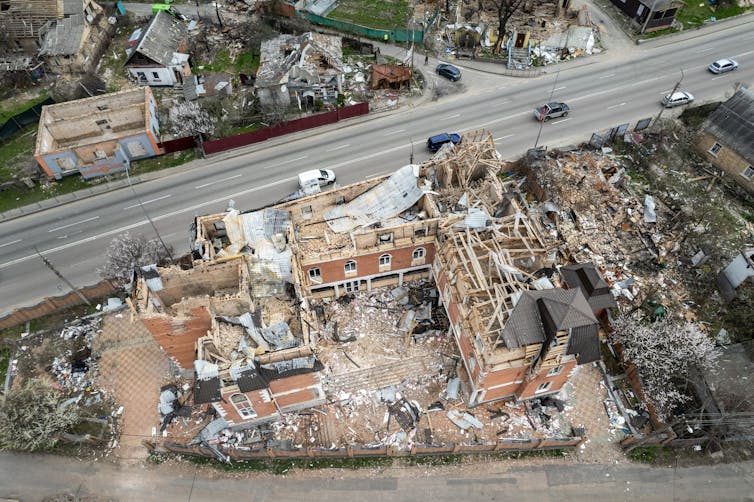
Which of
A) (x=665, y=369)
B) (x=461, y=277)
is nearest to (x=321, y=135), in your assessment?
(x=461, y=277)

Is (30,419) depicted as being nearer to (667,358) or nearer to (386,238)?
(386,238)

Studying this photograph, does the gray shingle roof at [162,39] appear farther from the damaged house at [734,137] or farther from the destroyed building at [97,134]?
the damaged house at [734,137]

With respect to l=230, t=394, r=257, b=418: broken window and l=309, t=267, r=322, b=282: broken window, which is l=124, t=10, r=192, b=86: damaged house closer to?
l=309, t=267, r=322, b=282: broken window

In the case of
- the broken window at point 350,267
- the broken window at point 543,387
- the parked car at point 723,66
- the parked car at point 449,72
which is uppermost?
the parked car at point 723,66

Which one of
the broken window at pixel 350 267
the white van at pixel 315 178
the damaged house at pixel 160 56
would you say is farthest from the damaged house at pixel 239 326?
the damaged house at pixel 160 56

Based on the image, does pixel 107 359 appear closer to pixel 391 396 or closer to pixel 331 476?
pixel 331 476

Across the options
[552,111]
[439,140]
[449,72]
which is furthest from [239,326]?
[449,72]
